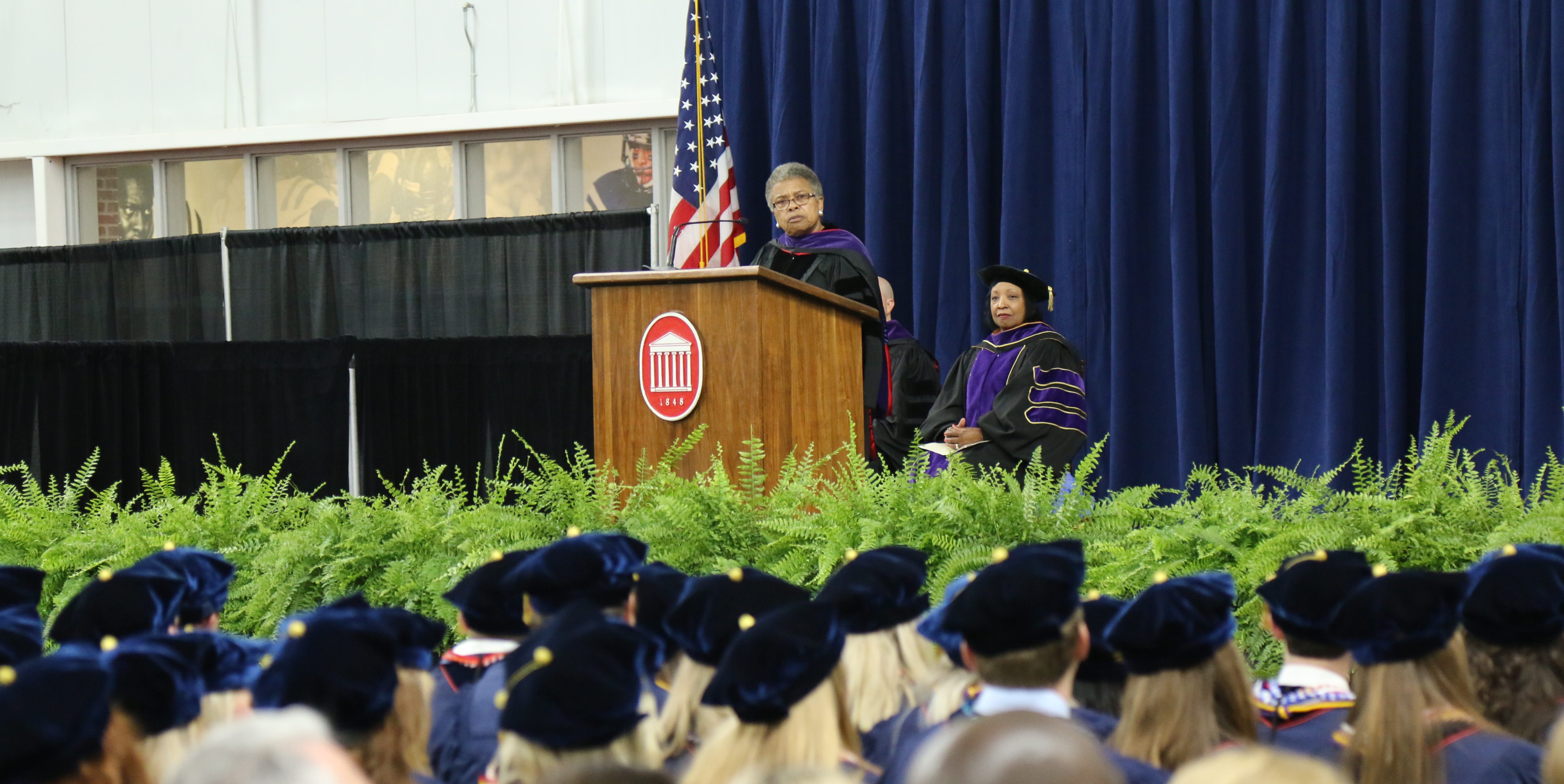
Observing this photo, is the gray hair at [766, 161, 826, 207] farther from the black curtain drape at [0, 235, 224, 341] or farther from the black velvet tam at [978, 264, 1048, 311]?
the black curtain drape at [0, 235, 224, 341]

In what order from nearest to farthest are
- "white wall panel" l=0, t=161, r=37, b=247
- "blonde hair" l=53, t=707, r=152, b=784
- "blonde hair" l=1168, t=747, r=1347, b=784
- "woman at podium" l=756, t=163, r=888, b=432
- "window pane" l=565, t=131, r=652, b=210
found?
1. "blonde hair" l=1168, t=747, r=1347, b=784
2. "blonde hair" l=53, t=707, r=152, b=784
3. "woman at podium" l=756, t=163, r=888, b=432
4. "window pane" l=565, t=131, r=652, b=210
5. "white wall panel" l=0, t=161, r=37, b=247

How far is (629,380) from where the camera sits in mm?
4238

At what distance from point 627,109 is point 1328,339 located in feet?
14.7

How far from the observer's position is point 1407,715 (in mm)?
2014

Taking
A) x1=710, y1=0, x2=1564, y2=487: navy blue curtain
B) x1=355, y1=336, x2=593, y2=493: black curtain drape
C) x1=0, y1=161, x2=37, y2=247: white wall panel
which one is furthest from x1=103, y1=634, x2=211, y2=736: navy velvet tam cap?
x1=0, y1=161, x2=37, y2=247: white wall panel

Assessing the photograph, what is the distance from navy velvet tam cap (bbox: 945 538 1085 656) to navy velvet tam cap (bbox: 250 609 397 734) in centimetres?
83

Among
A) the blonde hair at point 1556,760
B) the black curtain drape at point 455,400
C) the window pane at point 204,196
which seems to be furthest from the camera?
the window pane at point 204,196

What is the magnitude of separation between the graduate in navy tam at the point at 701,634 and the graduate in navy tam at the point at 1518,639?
1.11 m

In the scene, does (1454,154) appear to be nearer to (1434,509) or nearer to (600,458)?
(1434,509)

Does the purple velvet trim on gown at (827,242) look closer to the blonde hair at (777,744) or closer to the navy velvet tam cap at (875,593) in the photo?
the navy velvet tam cap at (875,593)

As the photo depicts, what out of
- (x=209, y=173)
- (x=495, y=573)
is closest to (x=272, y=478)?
(x=495, y=573)

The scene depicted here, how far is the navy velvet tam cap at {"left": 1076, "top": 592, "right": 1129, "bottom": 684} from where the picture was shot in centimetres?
242

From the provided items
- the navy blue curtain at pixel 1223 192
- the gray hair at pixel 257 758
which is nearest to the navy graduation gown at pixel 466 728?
the gray hair at pixel 257 758

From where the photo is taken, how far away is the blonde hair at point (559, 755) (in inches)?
69.6
